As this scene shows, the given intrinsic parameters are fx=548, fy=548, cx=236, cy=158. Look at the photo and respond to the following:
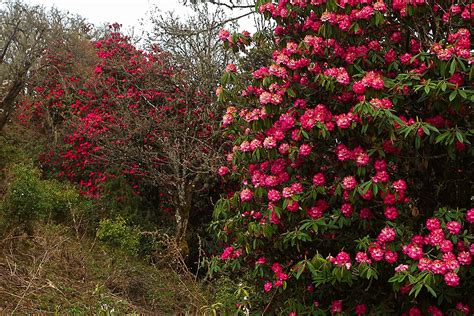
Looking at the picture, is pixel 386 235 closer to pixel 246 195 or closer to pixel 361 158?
pixel 361 158

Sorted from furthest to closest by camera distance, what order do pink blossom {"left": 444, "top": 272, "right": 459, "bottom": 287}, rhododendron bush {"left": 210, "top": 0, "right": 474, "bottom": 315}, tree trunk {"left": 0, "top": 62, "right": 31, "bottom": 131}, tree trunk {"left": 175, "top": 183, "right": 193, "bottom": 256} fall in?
tree trunk {"left": 0, "top": 62, "right": 31, "bottom": 131}, tree trunk {"left": 175, "top": 183, "right": 193, "bottom": 256}, rhododendron bush {"left": 210, "top": 0, "right": 474, "bottom": 315}, pink blossom {"left": 444, "top": 272, "right": 459, "bottom": 287}

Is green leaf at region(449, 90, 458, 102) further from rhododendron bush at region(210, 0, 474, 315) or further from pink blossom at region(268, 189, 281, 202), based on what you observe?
pink blossom at region(268, 189, 281, 202)

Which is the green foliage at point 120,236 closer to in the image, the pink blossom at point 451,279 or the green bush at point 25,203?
the green bush at point 25,203

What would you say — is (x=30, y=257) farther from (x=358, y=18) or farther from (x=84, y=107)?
(x=358, y=18)

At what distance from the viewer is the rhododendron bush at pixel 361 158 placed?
3602 mm

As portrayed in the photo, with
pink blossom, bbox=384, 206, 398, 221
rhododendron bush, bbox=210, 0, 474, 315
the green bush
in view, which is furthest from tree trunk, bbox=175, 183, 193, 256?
pink blossom, bbox=384, 206, 398, 221

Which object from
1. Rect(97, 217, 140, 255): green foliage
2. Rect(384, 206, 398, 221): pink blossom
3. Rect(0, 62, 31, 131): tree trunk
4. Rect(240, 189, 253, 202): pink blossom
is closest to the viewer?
Rect(384, 206, 398, 221): pink blossom

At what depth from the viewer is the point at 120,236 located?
9102 millimetres

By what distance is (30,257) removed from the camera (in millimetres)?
7527

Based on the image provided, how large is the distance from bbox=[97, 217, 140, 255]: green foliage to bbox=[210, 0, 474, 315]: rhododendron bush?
4.70m

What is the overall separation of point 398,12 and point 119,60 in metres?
7.28

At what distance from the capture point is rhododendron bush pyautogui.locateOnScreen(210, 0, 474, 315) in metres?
3.60

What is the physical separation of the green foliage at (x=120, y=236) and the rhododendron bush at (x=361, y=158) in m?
4.70

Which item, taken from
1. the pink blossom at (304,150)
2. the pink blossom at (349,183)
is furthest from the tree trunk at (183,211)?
the pink blossom at (349,183)
